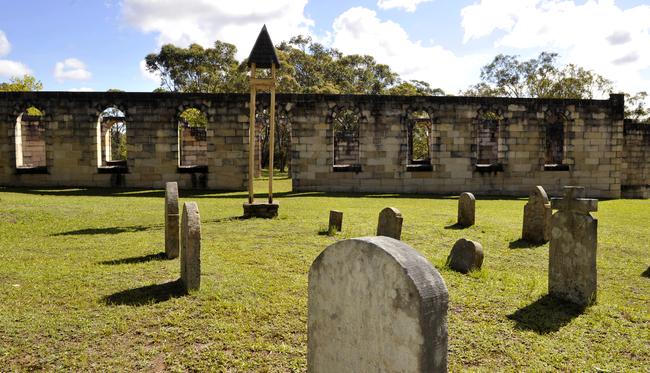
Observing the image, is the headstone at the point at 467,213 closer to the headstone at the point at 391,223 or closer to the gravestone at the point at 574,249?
the headstone at the point at 391,223

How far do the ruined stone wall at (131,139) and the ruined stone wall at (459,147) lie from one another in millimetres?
2518

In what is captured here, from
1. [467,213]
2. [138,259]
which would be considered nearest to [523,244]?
[467,213]

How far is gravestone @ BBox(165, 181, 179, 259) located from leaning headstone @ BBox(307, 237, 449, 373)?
4748 millimetres

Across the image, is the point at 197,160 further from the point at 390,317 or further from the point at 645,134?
the point at 390,317

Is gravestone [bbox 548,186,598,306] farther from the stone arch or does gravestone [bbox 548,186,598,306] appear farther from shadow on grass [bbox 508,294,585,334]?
the stone arch

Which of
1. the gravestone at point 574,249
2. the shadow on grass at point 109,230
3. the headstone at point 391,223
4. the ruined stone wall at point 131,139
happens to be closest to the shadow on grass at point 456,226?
the headstone at point 391,223

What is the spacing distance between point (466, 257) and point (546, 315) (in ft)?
5.89

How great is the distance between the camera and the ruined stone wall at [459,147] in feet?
65.0

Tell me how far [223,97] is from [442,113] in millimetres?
8747

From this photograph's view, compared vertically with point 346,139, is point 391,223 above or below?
below

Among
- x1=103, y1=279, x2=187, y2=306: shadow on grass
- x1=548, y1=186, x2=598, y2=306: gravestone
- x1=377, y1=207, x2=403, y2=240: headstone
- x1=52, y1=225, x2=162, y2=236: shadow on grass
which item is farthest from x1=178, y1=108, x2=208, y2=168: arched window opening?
x1=548, y1=186, x2=598, y2=306: gravestone

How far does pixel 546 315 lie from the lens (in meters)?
5.33

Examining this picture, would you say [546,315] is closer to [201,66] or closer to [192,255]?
[192,255]

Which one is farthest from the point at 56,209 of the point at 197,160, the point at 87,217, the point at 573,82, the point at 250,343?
the point at 573,82
